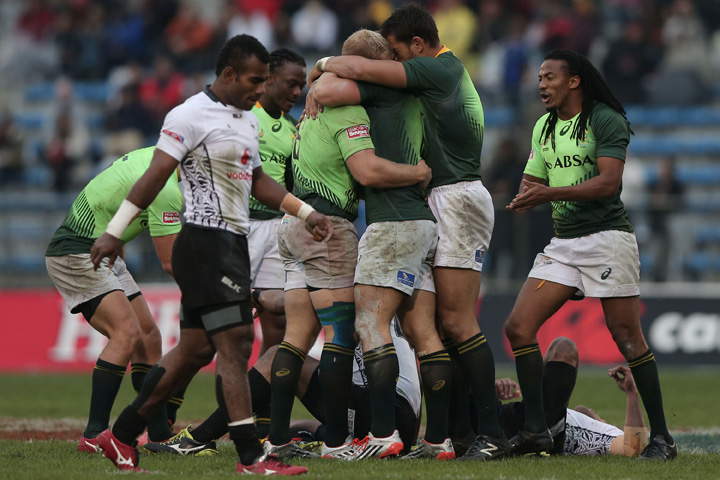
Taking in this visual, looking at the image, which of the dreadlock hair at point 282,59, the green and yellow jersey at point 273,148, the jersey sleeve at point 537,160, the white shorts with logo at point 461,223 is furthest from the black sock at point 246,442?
the dreadlock hair at point 282,59

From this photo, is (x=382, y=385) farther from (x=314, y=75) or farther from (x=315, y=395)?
(x=314, y=75)

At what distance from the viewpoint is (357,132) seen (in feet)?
22.8

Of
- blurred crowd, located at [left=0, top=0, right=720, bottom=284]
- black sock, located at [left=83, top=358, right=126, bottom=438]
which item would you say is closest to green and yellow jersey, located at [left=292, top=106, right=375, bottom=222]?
black sock, located at [left=83, top=358, right=126, bottom=438]

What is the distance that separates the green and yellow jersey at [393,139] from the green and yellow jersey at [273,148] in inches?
74.9

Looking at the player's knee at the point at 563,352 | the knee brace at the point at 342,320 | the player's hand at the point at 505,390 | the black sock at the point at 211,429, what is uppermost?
the knee brace at the point at 342,320

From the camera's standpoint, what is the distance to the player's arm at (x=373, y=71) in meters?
6.89

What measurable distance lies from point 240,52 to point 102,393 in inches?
116

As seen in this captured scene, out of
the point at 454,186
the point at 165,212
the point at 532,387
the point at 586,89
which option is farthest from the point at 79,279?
the point at 586,89

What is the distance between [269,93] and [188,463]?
3.42 metres

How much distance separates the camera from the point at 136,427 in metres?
6.37

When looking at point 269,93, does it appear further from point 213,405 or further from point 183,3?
point 183,3

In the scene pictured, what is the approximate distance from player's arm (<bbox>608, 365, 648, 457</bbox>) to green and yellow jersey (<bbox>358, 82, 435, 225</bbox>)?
6.08 feet

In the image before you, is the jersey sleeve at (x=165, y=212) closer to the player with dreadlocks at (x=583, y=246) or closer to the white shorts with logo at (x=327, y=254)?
the white shorts with logo at (x=327, y=254)

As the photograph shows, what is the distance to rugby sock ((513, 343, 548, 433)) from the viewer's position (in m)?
7.25
